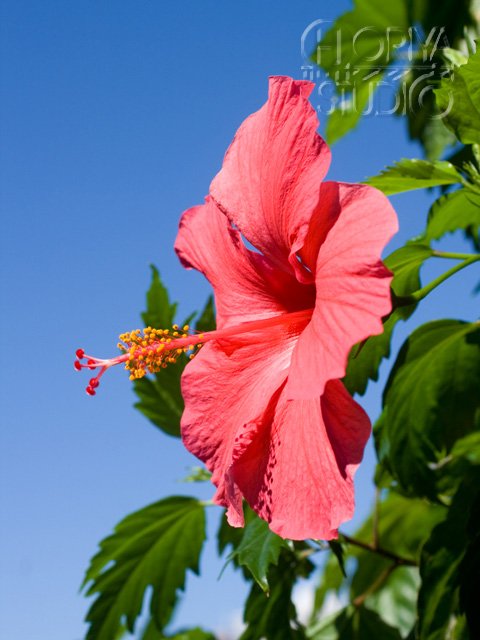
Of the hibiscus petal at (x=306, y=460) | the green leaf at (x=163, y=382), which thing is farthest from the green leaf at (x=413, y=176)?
the green leaf at (x=163, y=382)

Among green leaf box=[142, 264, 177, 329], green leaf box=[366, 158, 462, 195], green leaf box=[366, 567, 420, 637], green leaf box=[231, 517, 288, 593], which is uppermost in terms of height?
green leaf box=[142, 264, 177, 329]

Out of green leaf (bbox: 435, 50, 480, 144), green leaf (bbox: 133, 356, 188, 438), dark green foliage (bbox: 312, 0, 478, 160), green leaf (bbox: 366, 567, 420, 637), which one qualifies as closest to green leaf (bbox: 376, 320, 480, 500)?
green leaf (bbox: 435, 50, 480, 144)

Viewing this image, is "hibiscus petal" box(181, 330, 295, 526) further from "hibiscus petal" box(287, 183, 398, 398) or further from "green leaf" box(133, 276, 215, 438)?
"green leaf" box(133, 276, 215, 438)

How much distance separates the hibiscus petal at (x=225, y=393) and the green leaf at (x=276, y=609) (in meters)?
0.66

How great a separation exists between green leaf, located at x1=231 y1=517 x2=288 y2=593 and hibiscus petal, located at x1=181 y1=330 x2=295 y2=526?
0.46 ft

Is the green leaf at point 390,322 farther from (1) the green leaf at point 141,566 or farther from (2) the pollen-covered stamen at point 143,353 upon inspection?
(1) the green leaf at point 141,566

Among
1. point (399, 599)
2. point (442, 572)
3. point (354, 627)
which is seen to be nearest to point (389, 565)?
point (399, 599)

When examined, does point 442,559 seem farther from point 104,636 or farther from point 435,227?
point 104,636

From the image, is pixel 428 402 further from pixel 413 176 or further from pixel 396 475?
pixel 413 176

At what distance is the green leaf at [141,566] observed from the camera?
2.11 metres

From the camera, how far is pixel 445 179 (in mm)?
1613

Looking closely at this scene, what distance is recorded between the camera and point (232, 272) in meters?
1.54

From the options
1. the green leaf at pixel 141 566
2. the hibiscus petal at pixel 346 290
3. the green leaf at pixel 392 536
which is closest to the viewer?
the hibiscus petal at pixel 346 290

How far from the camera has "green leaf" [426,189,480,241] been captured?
1.76m
